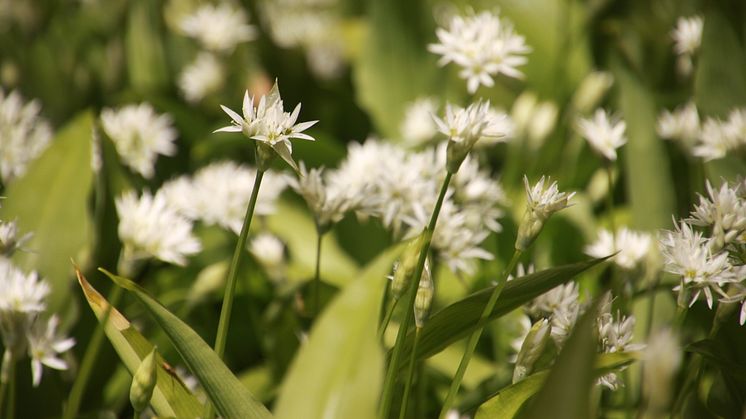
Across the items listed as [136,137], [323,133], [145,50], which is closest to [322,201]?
[136,137]

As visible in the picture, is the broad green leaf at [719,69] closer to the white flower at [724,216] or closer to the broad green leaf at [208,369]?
the white flower at [724,216]

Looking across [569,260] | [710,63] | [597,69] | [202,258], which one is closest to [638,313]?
[569,260]

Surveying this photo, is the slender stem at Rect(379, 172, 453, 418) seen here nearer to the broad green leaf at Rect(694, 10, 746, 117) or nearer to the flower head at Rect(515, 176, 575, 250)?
the flower head at Rect(515, 176, 575, 250)

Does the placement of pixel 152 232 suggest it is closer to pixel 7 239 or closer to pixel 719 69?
pixel 7 239

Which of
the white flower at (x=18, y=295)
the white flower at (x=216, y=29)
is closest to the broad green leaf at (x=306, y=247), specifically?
the white flower at (x=216, y=29)

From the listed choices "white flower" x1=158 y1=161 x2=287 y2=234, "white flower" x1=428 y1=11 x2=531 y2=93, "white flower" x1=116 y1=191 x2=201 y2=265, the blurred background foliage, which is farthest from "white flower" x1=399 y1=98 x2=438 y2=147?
"white flower" x1=116 y1=191 x2=201 y2=265
